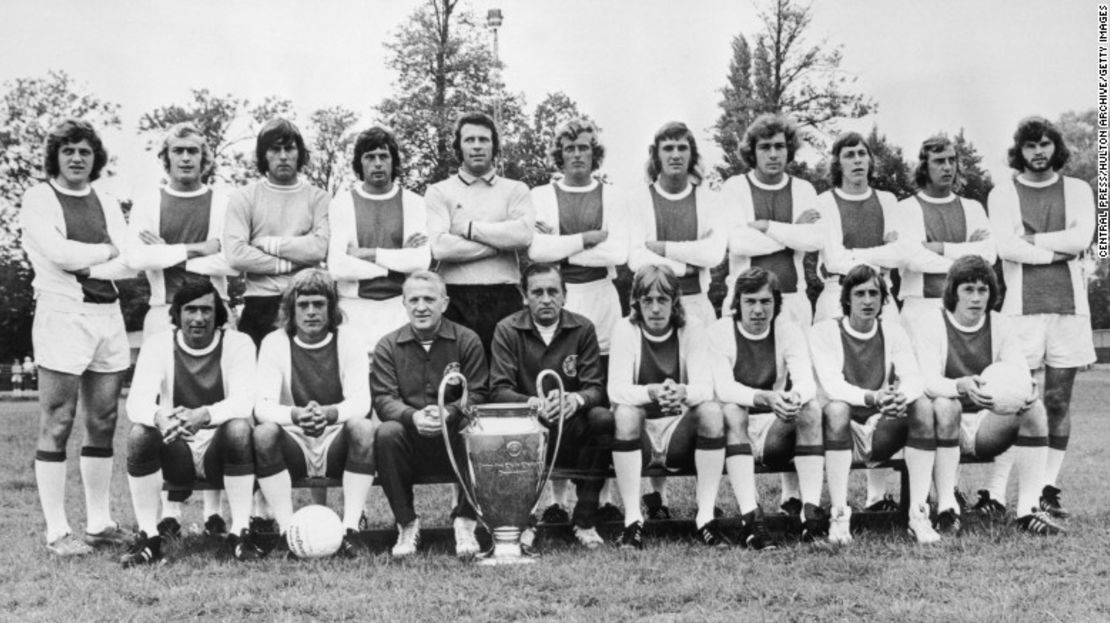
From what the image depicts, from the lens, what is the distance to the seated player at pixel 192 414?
502 centimetres

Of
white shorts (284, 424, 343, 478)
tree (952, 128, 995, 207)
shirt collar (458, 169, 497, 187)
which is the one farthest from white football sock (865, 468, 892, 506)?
tree (952, 128, 995, 207)

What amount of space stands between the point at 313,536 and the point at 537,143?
20561 mm

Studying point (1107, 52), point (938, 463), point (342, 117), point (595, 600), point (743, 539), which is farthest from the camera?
point (342, 117)

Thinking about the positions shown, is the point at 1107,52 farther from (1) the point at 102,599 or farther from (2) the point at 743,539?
(1) the point at 102,599

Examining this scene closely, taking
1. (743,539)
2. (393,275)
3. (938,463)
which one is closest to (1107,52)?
(938,463)

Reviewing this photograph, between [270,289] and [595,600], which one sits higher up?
[270,289]

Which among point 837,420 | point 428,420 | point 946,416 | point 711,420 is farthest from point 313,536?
point 946,416

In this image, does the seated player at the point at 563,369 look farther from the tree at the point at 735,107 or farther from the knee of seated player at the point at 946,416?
the tree at the point at 735,107

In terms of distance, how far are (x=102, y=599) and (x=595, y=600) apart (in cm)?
195

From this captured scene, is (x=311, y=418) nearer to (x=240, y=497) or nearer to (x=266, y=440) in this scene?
(x=266, y=440)

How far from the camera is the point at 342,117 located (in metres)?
29.0

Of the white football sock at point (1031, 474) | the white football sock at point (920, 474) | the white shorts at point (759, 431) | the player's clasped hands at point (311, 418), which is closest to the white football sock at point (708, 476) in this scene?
the white shorts at point (759, 431)

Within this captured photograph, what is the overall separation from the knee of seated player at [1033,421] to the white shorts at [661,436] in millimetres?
1786

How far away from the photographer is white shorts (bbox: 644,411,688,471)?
5422mm
